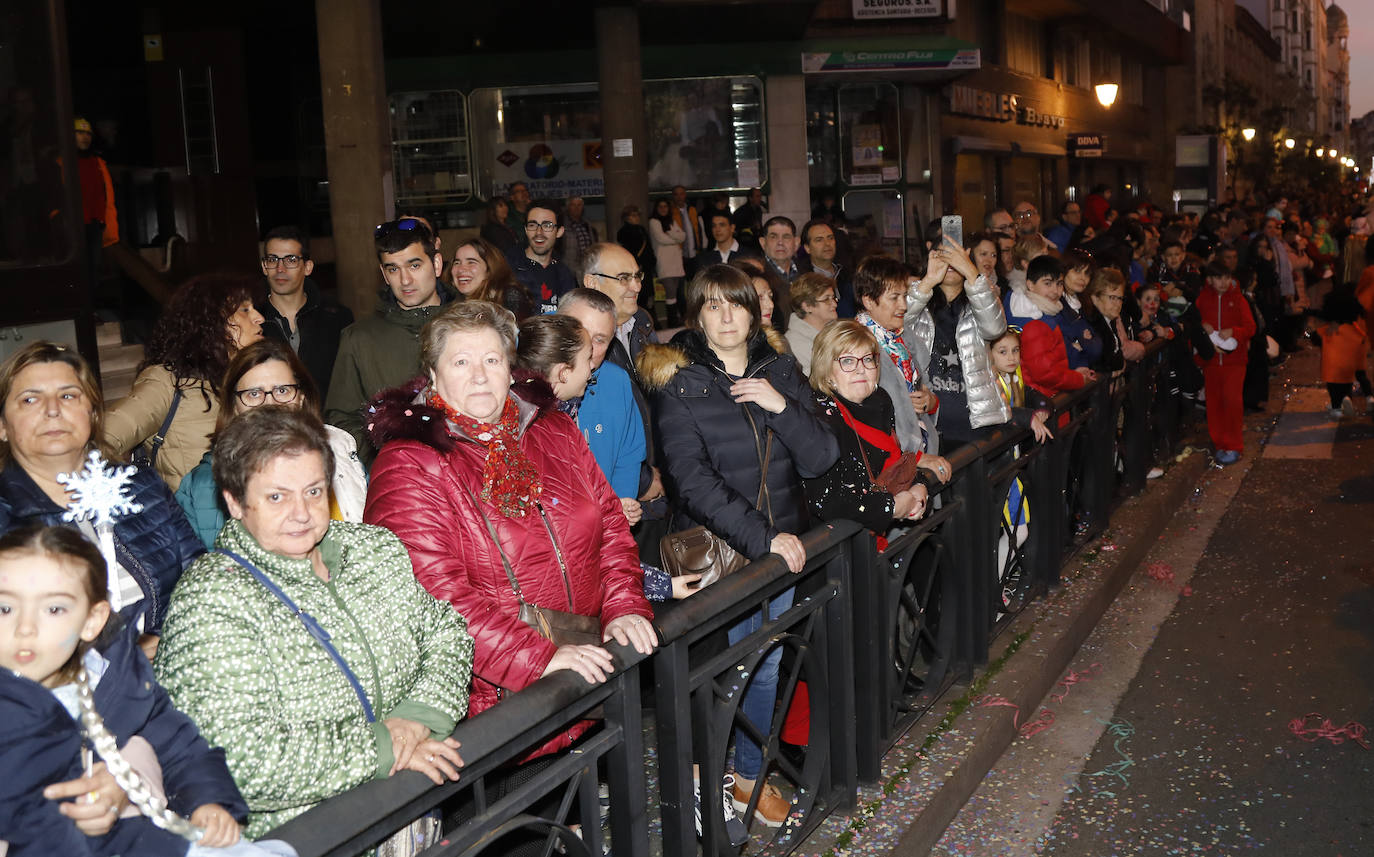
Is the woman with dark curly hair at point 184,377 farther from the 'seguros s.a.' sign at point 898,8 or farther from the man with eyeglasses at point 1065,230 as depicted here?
the 'seguros s.a.' sign at point 898,8

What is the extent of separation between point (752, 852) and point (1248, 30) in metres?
75.8

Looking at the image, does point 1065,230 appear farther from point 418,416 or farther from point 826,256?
point 418,416

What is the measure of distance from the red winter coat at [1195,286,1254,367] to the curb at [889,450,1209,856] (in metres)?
2.64

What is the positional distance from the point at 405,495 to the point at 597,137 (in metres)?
18.9

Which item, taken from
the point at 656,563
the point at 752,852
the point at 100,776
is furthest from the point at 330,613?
the point at 656,563

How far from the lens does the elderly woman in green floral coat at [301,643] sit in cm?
255

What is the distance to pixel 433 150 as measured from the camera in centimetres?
2167

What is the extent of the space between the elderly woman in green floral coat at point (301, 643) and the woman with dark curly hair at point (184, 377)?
1.57 m

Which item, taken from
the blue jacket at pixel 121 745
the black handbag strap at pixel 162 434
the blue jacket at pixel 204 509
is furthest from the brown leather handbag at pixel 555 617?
the black handbag strap at pixel 162 434

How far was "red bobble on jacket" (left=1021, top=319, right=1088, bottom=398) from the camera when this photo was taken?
764cm

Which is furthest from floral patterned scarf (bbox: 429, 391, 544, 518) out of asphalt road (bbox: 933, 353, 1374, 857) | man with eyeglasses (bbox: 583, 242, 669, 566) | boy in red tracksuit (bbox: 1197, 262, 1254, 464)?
boy in red tracksuit (bbox: 1197, 262, 1254, 464)

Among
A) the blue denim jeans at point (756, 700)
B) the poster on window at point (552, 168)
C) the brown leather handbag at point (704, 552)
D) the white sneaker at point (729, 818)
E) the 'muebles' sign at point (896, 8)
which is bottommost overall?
the white sneaker at point (729, 818)

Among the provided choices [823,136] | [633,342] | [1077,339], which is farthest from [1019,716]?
[823,136]

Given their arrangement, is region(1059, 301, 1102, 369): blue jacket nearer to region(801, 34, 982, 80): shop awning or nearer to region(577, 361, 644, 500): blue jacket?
region(577, 361, 644, 500): blue jacket
